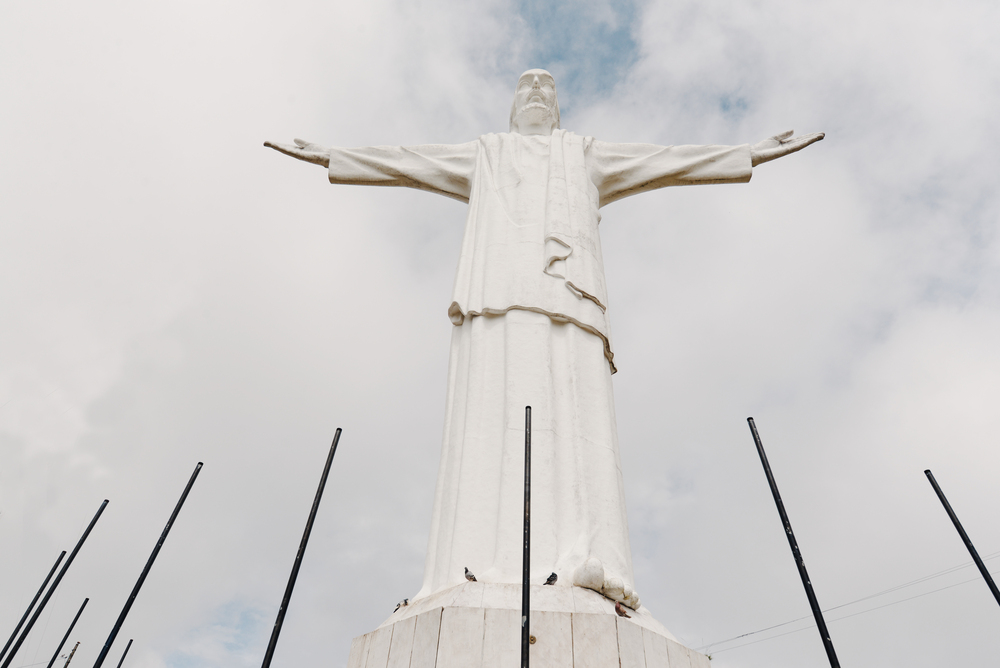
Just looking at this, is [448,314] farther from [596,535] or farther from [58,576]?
[58,576]

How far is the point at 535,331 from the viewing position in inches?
193

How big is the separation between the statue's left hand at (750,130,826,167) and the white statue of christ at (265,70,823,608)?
16mm

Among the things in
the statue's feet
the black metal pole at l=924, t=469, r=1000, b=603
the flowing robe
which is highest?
the flowing robe

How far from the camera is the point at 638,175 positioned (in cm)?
670

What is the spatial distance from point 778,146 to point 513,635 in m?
5.51

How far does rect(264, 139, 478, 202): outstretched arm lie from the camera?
21.7ft

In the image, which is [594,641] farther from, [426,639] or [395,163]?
[395,163]

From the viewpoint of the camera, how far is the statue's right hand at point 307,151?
661 centimetres

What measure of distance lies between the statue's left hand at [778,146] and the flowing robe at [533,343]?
10 centimetres

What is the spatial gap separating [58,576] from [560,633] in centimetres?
324

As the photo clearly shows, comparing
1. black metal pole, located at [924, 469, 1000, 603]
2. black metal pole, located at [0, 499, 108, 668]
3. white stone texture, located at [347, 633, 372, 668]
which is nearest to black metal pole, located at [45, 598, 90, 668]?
black metal pole, located at [0, 499, 108, 668]

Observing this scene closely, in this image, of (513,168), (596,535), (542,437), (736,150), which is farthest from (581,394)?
(736,150)

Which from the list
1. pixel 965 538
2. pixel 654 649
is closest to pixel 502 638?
pixel 654 649

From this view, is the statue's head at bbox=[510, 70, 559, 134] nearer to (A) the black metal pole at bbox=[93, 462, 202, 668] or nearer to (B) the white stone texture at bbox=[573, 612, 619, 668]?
(A) the black metal pole at bbox=[93, 462, 202, 668]
